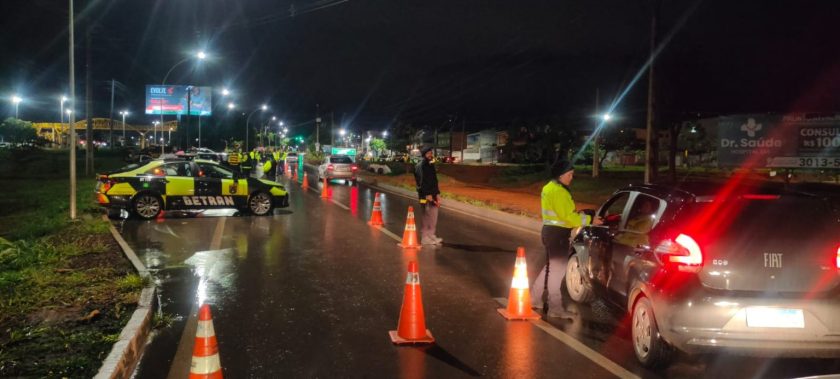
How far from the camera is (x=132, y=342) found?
551 centimetres

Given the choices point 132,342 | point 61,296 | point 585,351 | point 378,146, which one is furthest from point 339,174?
point 378,146

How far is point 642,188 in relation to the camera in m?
6.16

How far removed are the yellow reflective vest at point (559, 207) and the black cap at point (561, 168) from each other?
0.10 metres

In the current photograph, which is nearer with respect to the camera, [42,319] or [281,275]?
[42,319]

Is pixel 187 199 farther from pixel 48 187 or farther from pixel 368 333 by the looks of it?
pixel 48 187

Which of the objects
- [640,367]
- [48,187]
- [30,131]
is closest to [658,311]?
[640,367]

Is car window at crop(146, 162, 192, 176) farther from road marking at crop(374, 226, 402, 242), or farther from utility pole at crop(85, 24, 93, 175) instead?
utility pole at crop(85, 24, 93, 175)

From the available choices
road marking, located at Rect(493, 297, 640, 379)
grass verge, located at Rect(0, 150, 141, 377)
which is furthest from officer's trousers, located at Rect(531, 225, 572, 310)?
grass verge, located at Rect(0, 150, 141, 377)

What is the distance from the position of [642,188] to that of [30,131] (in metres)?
90.6

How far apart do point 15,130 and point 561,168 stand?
85945 millimetres

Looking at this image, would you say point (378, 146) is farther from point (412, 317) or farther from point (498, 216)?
point (412, 317)

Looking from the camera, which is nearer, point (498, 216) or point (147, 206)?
point (147, 206)

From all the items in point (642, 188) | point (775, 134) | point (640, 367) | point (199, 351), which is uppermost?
point (775, 134)

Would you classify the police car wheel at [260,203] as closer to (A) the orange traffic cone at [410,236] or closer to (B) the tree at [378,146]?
(A) the orange traffic cone at [410,236]
